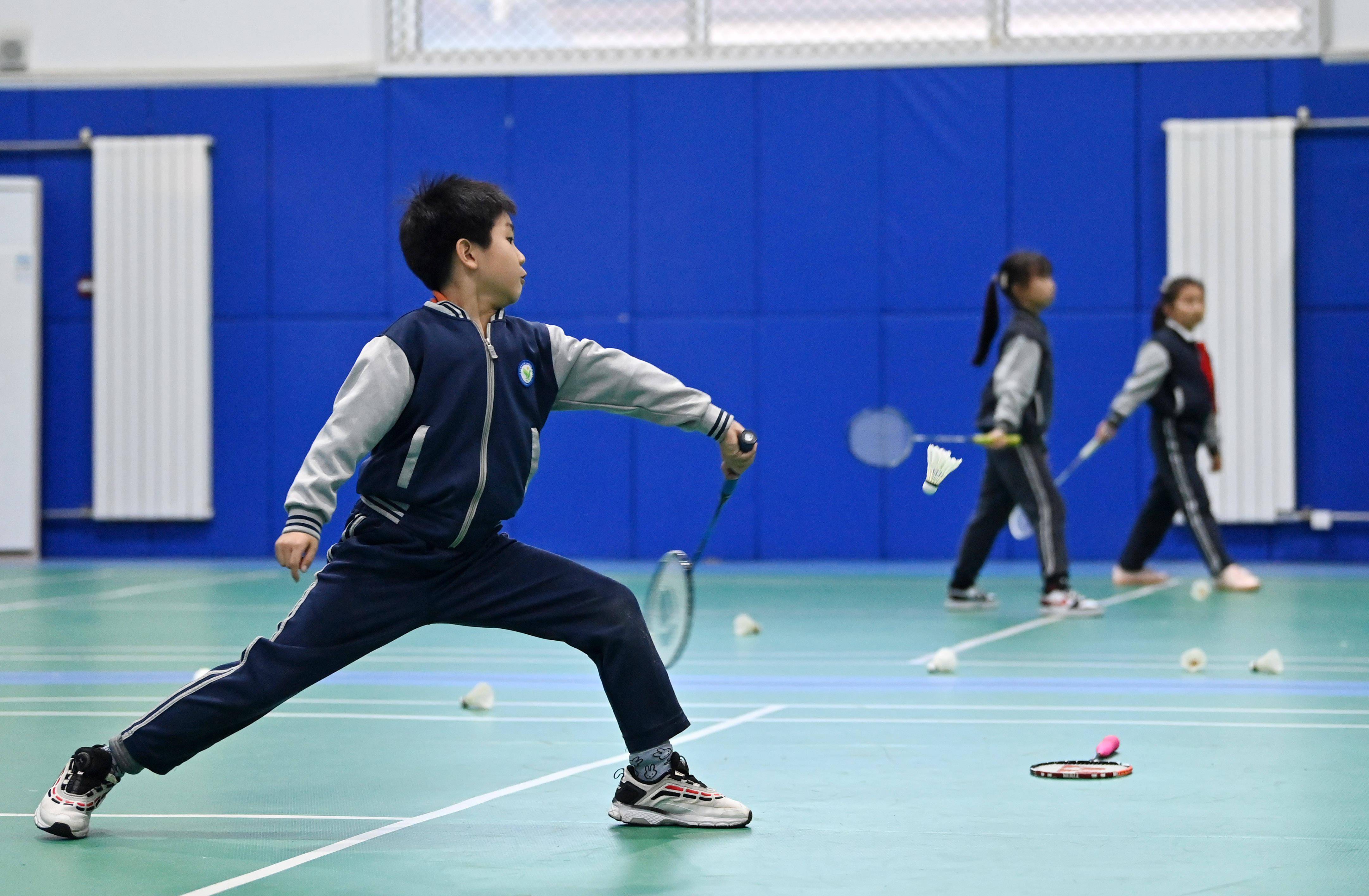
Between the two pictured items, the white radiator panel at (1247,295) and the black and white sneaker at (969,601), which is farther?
the white radiator panel at (1247,295)

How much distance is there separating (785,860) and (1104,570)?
9.34 metres

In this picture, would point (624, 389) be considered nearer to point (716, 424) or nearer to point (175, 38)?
point (716, 424)

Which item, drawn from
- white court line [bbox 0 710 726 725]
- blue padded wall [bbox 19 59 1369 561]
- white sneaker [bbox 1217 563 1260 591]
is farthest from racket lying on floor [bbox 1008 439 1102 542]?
white court line [bbox 0 710 726 725]

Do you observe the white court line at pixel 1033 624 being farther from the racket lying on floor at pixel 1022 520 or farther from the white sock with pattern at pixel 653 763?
the white sock with pattern at pixel 653 763

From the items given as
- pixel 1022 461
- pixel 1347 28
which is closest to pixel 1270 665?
pixel 1022 461

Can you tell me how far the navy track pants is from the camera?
3707 millimetres

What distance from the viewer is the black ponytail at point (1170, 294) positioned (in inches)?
400

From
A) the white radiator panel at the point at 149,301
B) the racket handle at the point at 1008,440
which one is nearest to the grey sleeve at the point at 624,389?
the racket handle at the point at 1008,440

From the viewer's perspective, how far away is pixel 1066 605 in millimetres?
8875

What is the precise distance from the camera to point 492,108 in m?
13.6

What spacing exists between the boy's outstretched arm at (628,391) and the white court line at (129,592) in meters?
6.55

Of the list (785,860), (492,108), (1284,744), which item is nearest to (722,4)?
(492,108)

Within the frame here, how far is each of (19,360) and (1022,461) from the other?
Answer: 355 inches

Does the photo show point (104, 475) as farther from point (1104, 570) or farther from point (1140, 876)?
point (1140, 876)
